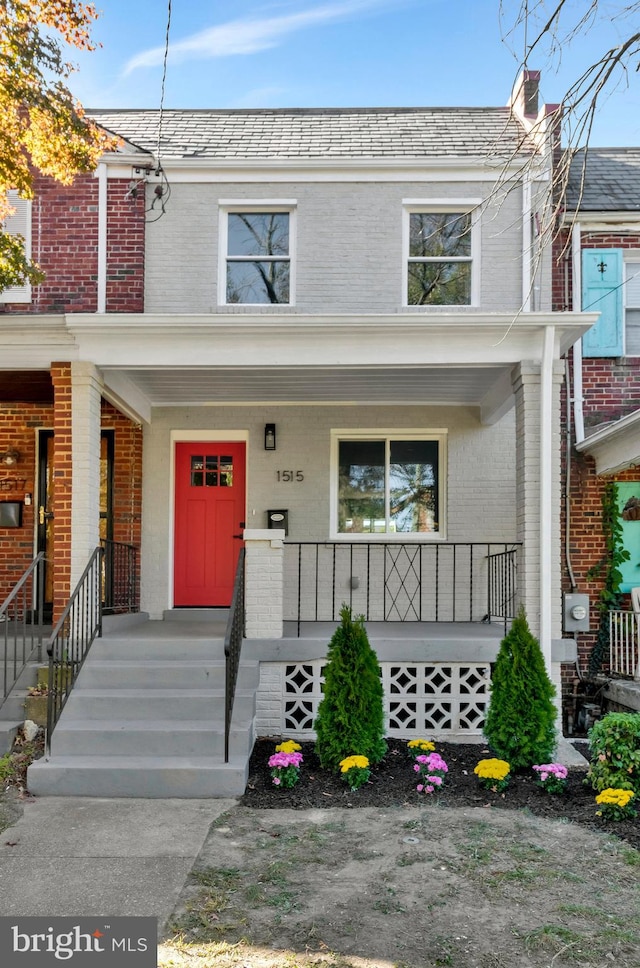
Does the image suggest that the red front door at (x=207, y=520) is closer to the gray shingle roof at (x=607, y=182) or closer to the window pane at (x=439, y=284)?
the window pane at (x=439, y=284)

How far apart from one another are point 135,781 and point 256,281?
18.9 feet

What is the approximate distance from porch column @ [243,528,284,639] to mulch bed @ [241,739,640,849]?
118 centimetres

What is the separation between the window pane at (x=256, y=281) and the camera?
886 centimetres

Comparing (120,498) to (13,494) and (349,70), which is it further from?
(349,70)

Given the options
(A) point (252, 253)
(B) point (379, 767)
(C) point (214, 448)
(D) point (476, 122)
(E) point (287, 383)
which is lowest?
(B) point (379, 767)

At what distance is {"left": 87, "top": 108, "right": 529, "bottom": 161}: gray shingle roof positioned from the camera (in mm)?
9086

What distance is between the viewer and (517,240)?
29.0 feet

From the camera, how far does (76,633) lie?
21.4ft

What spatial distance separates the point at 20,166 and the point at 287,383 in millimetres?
3217

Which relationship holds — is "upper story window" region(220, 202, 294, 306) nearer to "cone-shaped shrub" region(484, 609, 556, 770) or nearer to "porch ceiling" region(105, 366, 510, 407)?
"porch ceiling" region(105, 366, 510, 407)

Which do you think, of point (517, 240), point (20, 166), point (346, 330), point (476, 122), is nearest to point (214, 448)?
point (346, 330)

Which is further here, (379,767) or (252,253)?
(252,253)

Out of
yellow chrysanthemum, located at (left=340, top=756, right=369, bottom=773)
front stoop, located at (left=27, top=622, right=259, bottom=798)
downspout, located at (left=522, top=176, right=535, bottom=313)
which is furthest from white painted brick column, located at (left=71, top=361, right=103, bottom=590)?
downspout, located at (left=522, top=176, right=535, bottom=313)

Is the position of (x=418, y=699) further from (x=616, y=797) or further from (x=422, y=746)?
(x=616, y=797)
